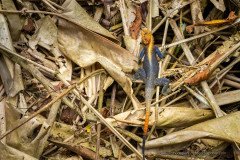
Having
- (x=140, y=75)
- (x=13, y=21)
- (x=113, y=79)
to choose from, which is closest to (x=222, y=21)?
(x=140, y=75)

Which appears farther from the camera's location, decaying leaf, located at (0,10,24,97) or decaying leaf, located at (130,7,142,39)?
decaying leaf, located at (130,7,142,39)

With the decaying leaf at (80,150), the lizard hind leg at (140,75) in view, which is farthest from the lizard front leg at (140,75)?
the decaying leaf at (80,150)

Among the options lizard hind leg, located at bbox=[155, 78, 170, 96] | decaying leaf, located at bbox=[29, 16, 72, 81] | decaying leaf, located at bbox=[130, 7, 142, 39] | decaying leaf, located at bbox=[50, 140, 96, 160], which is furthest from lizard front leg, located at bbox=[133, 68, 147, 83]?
decaying leaf, located at bbox=[50, 140, 96, 160]

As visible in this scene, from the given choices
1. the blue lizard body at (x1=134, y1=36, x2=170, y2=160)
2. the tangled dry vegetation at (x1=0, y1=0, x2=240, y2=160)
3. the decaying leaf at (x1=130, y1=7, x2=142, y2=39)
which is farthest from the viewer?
the decaying leaf at (x1=130, y1=7, x2=142, y2=39)

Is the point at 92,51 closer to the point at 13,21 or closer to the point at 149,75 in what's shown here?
the point at 149,75

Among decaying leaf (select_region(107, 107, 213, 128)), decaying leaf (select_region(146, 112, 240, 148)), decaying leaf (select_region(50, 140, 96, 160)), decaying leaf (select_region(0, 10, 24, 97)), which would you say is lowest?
decaying leaf (select_region(50, 140, 96, 160))

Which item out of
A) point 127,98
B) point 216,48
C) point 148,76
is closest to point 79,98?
point 127,98

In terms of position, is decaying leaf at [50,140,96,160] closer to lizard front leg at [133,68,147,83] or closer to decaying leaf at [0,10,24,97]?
decaying leaf at [0,10,24,97]
